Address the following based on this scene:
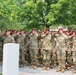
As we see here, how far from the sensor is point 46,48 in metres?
14.9

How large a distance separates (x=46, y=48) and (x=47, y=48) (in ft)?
0.16

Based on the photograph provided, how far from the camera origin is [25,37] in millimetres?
15797

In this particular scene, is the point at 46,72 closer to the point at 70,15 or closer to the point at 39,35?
the point at 39,35

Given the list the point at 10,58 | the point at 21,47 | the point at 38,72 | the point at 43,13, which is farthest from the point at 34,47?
the point at 43,13

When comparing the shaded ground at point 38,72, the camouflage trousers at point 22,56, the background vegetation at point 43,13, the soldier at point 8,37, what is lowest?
the shaded ground at point 38,72

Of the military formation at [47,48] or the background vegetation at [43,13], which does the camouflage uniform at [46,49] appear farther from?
the background vegetation at [43,13]

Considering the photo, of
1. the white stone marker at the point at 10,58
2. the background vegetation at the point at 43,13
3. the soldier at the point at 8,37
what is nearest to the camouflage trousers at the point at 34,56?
the soldier at the point at 8,37

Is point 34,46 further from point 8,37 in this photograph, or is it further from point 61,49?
point 61,49

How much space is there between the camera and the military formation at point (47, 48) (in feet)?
47.2

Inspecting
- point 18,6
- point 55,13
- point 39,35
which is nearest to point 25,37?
point 39,35

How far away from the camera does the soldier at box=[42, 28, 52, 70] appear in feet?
48.6

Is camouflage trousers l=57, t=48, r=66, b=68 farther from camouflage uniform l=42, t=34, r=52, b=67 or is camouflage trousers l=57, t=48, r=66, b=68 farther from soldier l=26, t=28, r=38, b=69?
soldier l=26, t=28, r=38, b=69

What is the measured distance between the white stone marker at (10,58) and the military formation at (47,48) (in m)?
7.43

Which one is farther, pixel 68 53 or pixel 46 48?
pixel 46 48
